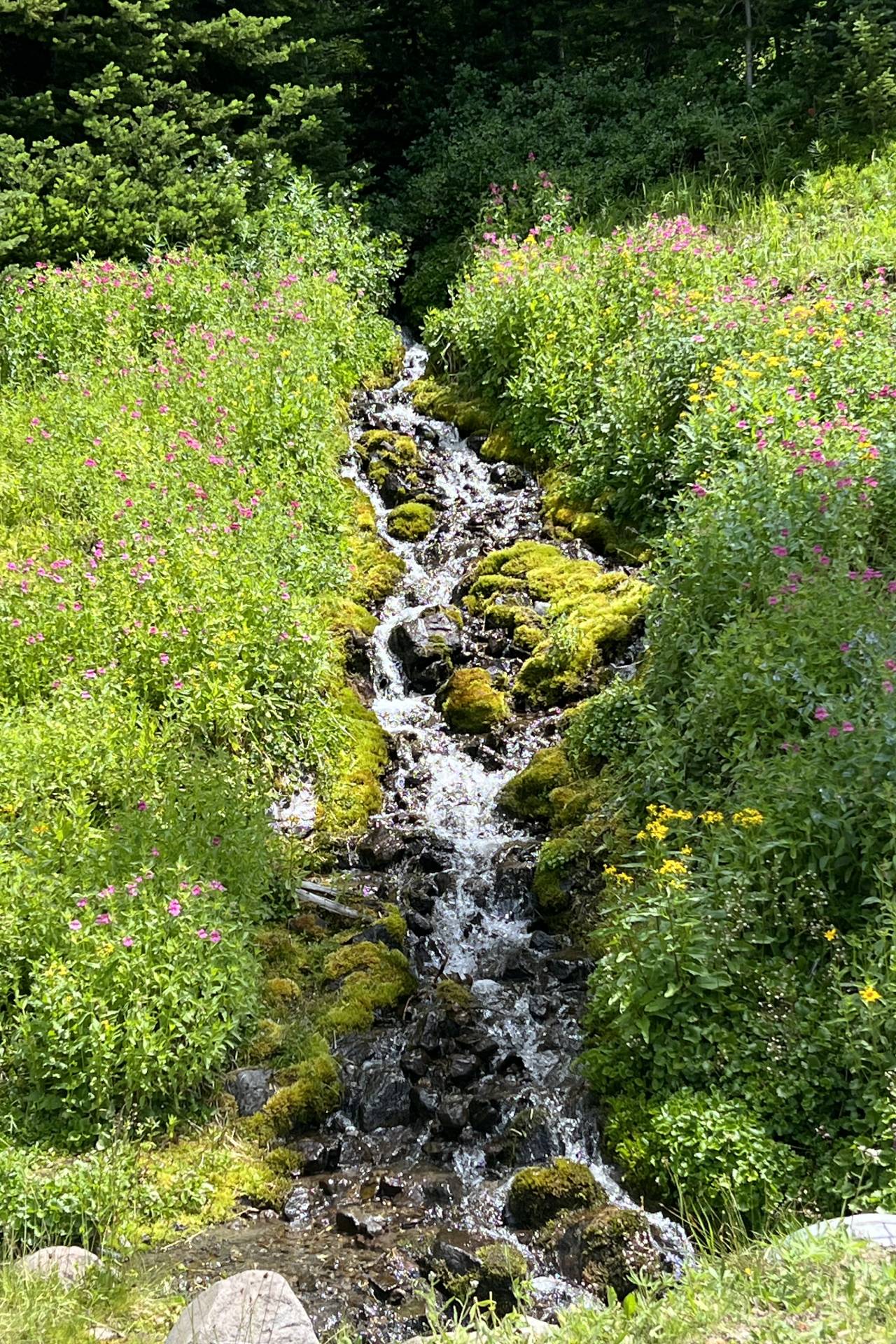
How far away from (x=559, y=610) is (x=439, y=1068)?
3.99 metres

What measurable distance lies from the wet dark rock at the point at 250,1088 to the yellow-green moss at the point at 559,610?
11.6 ft

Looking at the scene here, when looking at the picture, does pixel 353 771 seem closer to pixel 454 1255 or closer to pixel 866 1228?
pixel 454 1255

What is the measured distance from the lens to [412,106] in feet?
52.6

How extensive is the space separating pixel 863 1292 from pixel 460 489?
8.19 metres

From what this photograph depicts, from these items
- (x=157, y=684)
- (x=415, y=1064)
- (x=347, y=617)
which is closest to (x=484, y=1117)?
(x=415, y=1064)

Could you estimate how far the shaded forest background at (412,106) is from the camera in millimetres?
11391

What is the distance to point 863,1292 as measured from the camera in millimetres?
2580

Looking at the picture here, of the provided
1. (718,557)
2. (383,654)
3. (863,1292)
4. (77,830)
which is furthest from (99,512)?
(863,1292)

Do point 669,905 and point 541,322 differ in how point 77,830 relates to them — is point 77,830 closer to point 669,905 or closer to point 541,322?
point 669,905

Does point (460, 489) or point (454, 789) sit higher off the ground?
point (460, 489)

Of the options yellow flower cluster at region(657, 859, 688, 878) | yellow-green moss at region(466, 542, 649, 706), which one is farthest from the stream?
yellow flower cluster at region(657, 859, 688, 878)

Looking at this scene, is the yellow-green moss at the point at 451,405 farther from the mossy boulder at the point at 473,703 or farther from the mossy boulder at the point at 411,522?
the mossy boulder at the point at 473,703

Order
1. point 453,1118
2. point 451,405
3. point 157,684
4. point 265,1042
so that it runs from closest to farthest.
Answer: point 453,1118 < point 265,1042 < point 157,684 < point 451,405

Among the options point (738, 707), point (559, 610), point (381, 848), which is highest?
point (738, 707)
